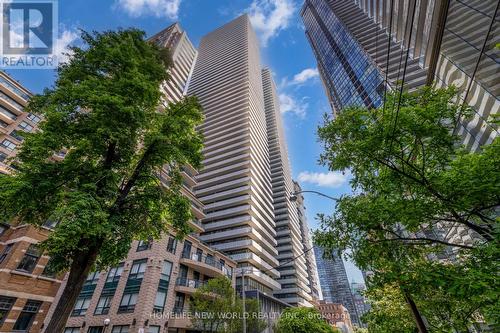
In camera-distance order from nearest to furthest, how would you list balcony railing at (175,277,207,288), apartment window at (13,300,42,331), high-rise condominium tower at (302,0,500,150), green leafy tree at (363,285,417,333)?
high-rise condominium tower at (302,0,500,150), green leafy tree at (363,285,417,333), apartment window at (13,300,42,331), balcony railing at (175,277,207,288)

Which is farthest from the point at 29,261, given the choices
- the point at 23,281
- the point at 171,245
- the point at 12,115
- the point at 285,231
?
the point at 285,231

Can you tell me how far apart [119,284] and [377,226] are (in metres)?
25.4

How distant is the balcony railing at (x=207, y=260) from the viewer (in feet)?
88.3

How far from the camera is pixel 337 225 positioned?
7.80 metres

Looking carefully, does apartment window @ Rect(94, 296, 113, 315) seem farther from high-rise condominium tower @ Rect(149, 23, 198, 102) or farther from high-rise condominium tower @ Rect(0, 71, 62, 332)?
high-rise condominium tower @ Rect(149, 23, 198, 102)

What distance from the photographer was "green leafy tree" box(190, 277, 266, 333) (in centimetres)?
1977

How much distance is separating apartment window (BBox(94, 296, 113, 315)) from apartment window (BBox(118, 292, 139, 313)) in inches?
68.2

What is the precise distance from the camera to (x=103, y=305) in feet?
73.4

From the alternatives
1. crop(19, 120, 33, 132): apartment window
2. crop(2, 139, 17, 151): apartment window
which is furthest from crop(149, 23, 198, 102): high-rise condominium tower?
crop(2, 139, 17, 151): apartment window

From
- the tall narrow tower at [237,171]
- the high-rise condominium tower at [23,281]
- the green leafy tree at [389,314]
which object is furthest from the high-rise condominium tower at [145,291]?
the green leafy tree at [389,314]

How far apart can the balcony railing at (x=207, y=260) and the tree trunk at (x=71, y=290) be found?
1930 centimetres

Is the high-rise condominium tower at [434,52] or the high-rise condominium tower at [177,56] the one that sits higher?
the high-rise condominium tower at [177,56]

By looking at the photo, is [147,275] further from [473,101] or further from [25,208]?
[473,101]

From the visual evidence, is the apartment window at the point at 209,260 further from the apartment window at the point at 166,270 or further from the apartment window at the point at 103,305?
the apartment window at the point at 103,305
